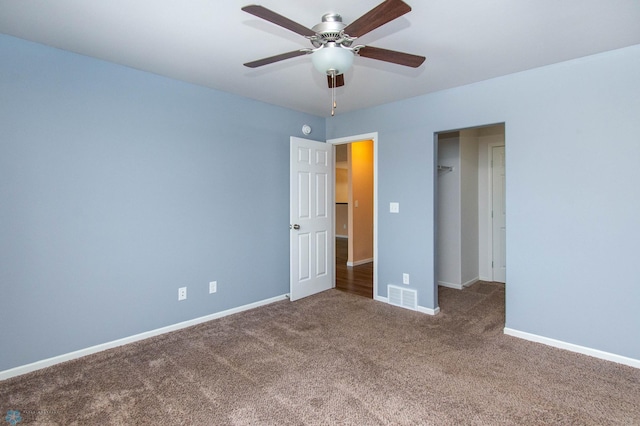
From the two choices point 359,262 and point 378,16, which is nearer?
point 378,16

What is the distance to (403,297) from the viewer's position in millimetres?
3729

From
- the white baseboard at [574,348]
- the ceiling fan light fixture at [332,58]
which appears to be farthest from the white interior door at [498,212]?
the ceiling fan light fixture at [332,58]

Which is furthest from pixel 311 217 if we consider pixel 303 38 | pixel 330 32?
pixel 330 32

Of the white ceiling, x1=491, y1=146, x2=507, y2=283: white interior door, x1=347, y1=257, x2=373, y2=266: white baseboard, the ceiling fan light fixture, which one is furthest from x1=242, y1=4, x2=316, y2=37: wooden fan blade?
x1=347, y1=257, x2=373, y2=266: white baseboard

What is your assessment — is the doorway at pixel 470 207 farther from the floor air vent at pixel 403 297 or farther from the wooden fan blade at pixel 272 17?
the wooden fan blade at pixel 272 17

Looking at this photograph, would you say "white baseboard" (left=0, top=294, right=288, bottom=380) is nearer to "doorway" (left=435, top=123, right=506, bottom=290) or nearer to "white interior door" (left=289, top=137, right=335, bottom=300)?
"white interior door" (left=289, top=137, right=335, bottom=300)

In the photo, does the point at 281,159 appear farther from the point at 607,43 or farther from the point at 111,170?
the point at 607,43

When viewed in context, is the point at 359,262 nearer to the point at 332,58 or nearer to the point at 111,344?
the point at 111,344

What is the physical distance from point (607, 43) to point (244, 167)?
10.9 ft

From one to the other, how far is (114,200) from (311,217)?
7.18 feet

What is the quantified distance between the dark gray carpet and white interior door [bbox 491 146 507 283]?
191 centimetres

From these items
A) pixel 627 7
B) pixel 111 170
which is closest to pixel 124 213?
pixel 111 170

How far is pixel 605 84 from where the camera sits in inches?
97.5

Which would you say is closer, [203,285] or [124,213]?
[124,213]
